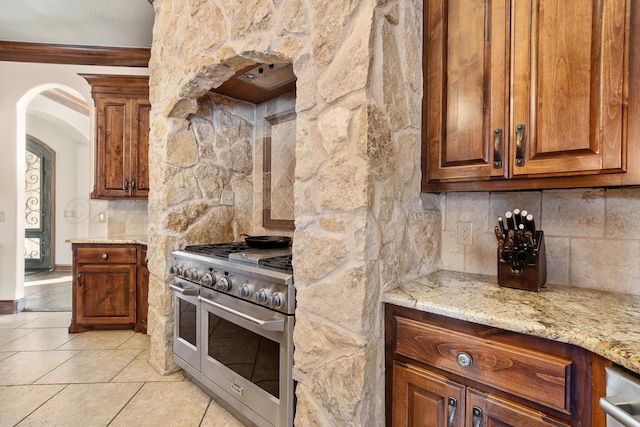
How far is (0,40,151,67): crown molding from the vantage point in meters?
3.70

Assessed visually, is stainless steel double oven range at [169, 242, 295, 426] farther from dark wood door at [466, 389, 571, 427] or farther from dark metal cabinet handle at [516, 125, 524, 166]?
dark metal cabinet handle at [516, 125, 524, 166]

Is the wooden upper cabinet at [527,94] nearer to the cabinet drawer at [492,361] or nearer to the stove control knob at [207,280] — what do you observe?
the cabinet drawer at [492,361]

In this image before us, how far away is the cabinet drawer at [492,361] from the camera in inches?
37.5

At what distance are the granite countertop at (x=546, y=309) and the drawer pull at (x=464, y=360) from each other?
13 cm

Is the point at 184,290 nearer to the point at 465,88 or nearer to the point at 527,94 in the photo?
the point at 465,88

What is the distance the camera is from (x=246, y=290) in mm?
1769

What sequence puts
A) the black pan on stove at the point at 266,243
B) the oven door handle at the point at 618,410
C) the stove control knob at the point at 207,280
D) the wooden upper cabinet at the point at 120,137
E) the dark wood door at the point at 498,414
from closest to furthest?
the oven door handle at the point at 618,410
the dark wood door at the point at 498,414
the stove control knob at the point at 207,280
the black pan on stove at the point at 266,243
the wooden upper cabinet at the point at 120,137

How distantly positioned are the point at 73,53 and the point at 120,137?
4.25 feet

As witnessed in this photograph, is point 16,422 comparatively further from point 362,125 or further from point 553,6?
point 553,6

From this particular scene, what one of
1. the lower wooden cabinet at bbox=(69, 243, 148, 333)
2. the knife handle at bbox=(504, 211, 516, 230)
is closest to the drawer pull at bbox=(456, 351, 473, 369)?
the knife handle at bbox=(504, 211, 516, 230)

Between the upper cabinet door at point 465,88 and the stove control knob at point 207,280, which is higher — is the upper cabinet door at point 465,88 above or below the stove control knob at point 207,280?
above

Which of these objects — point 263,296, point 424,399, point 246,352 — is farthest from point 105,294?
point 424,399

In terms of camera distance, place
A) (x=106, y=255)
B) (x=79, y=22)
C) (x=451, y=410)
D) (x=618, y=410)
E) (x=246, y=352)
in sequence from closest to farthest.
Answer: (x=618, y=410) < (x=451, y=410) < (x=246, y=352) < (x=106, y=255) < (x=79, y=22)

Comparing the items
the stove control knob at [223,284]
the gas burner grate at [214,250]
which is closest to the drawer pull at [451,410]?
the stove control knob at [223,284]
